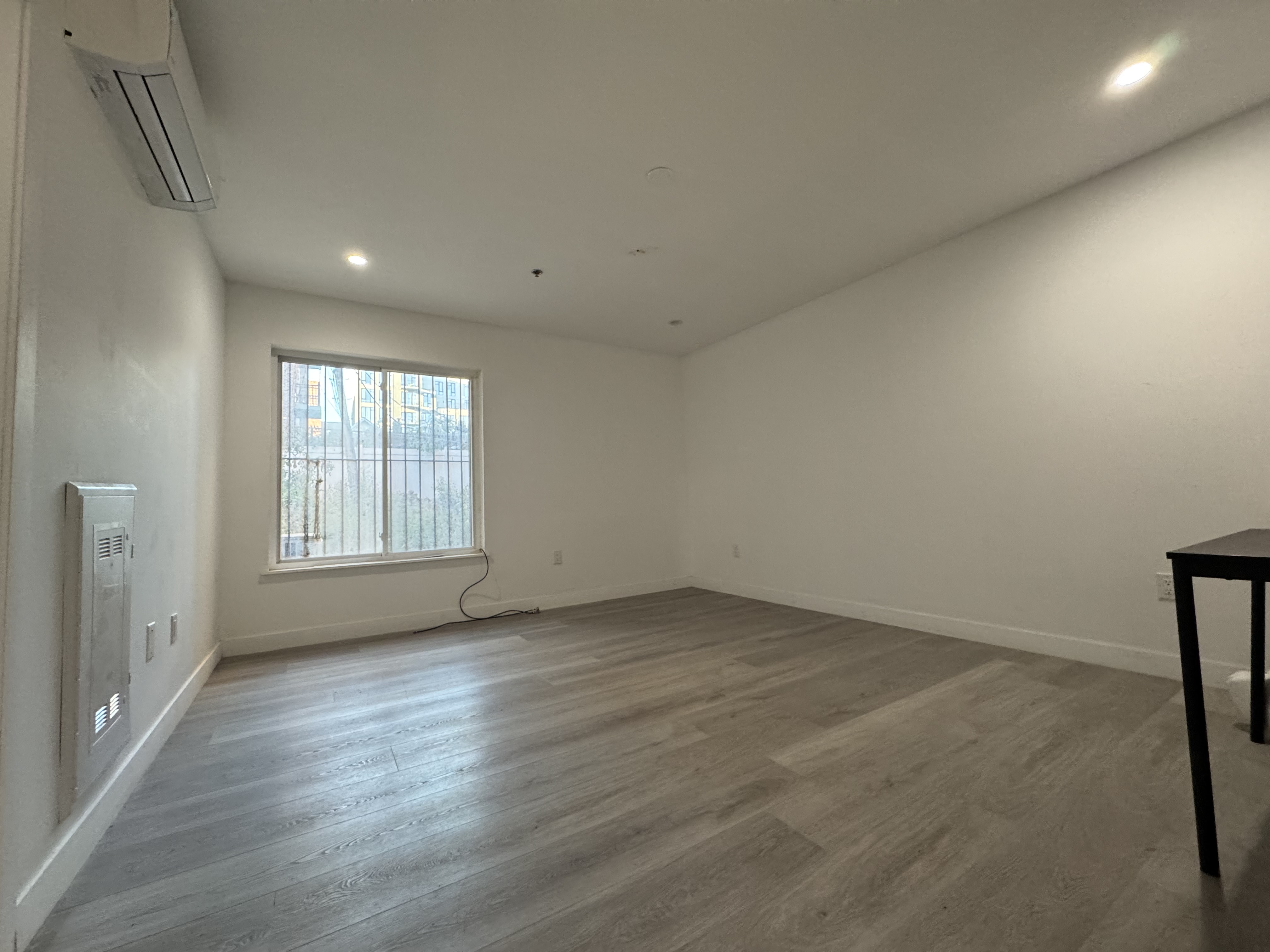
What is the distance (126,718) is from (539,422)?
3232mm

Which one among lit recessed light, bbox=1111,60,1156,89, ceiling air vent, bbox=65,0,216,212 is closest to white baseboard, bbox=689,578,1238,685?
lit recessed light, bbox=1111,60,1156,89

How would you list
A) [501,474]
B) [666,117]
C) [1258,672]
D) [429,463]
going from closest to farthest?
[1258,672] < [666,117] < [429,463] < [501,474]

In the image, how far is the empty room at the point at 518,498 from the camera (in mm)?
1127

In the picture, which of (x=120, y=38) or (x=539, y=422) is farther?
(x=539, y=422)

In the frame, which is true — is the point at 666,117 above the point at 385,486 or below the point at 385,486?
above

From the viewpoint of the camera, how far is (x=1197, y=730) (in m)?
1.13

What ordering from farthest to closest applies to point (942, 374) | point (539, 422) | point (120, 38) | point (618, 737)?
point (539, 422) < point (942, 374) < point (618, 737) < point (120, 38)

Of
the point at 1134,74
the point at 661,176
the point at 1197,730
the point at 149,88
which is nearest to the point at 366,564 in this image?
the point at 149,88

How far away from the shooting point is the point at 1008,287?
283 centimetres

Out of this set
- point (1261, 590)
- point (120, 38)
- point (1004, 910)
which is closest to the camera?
point (1004, 910)

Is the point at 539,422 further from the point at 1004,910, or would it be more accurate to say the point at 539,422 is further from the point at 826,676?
the point at 1004,910

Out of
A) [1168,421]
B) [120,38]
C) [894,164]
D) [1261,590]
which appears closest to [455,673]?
[120,38]

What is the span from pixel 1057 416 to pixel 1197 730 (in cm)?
202

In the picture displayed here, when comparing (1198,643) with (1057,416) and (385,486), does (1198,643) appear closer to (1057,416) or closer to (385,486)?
(1057,416)
